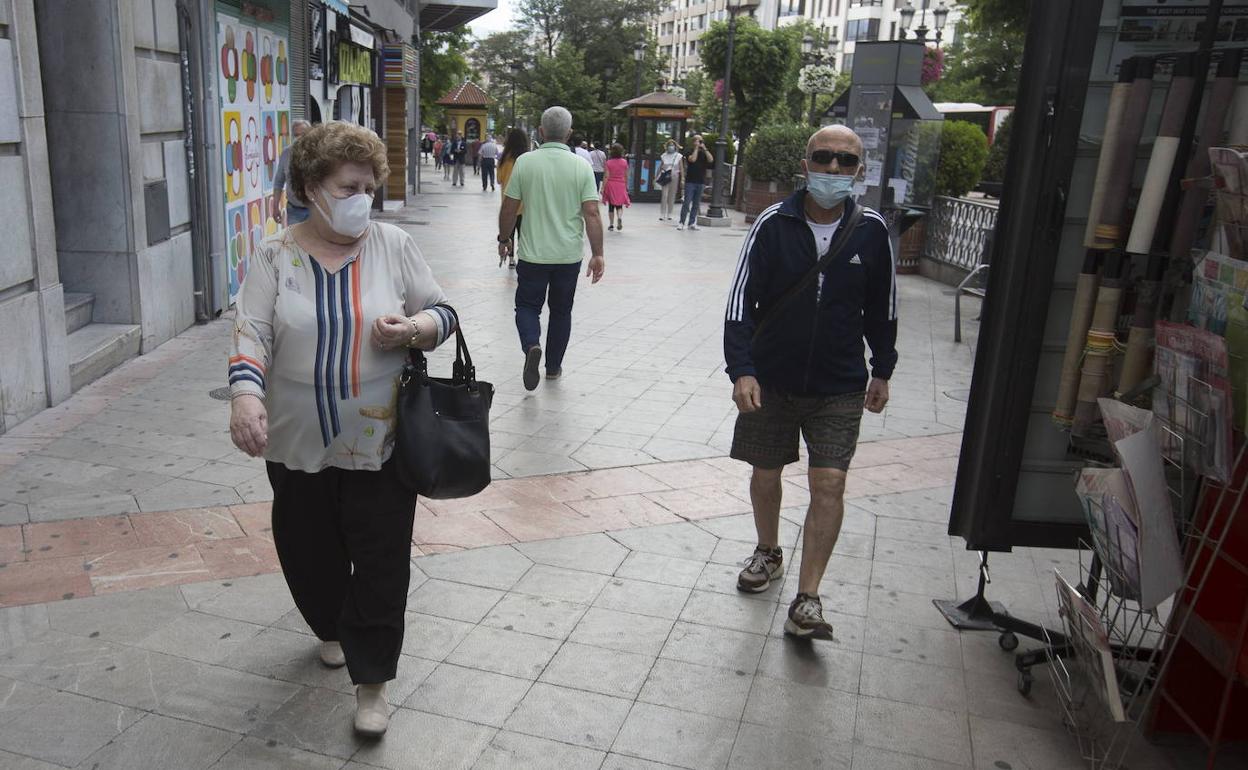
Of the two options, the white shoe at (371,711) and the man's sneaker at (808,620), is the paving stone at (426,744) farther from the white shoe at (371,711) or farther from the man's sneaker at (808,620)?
the man's sneaker at (808,620)

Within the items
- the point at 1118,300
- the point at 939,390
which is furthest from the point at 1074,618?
the point at 939,390

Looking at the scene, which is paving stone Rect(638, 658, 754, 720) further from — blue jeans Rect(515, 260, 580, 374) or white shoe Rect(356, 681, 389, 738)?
blue jeans Rect(515, 260, 580, 374)

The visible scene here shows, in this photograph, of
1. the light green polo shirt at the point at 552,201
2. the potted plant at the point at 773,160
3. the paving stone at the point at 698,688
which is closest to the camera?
the paving stone at the point at 698,688

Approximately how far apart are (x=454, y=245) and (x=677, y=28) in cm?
9971

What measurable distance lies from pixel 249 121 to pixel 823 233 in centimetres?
824

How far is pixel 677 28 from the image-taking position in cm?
10919

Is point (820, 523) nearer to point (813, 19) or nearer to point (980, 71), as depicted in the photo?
point (980, 71)

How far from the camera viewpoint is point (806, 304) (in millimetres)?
3816

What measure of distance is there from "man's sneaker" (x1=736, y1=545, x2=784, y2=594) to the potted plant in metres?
17.3

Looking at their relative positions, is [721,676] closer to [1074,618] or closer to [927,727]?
[927,727]

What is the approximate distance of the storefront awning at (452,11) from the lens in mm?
27969

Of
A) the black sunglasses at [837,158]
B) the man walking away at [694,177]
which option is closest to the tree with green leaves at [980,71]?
the man walking away at [694,177]

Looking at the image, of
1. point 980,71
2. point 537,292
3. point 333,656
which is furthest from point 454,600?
point 980,71

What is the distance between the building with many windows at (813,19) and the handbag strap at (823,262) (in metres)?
63.7
